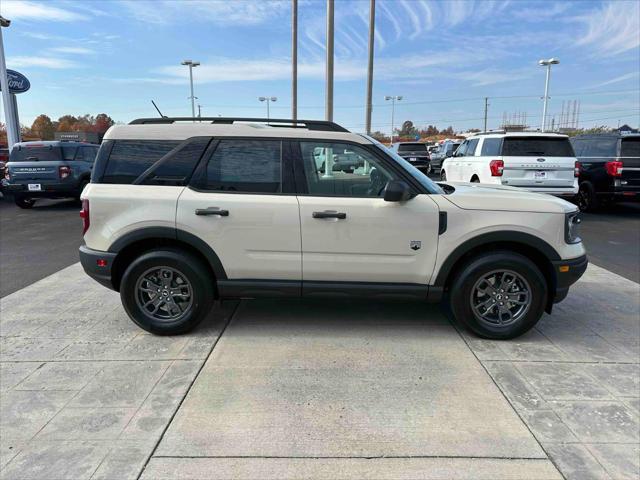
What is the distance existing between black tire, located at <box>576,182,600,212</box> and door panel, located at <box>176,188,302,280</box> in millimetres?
10421

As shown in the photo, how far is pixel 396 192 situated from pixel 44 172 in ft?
37.6

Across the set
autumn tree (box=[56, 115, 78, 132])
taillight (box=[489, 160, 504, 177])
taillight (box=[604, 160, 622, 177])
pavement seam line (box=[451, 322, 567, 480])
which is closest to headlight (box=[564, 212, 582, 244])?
pavement seam line (box=[451, 322, 567, 480])

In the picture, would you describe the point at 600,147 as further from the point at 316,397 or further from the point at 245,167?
the point at 316,397

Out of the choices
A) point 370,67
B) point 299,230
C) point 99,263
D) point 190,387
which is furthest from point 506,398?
point 370,67

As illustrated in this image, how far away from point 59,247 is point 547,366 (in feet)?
25.0

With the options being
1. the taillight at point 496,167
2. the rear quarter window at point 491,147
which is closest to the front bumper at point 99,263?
the taillight at point 496,167

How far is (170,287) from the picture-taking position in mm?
4254

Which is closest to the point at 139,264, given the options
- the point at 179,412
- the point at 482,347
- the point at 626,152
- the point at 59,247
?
the point at 179,412

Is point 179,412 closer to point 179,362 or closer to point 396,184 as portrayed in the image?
point 179,362

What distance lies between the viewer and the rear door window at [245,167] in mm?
4133

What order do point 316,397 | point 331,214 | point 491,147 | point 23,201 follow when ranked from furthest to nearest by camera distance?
1. point 23,201
2. point 491,147
3. point 331,214
4. point 316,397

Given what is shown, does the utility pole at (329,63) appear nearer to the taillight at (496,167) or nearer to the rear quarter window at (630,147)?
the taillight at (496,167)

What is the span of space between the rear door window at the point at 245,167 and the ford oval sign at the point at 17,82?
20317 mm

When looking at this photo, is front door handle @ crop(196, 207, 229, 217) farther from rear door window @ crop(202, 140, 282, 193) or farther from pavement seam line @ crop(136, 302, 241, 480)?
pavement seam line @ crop(136, 302, 241, 480)
